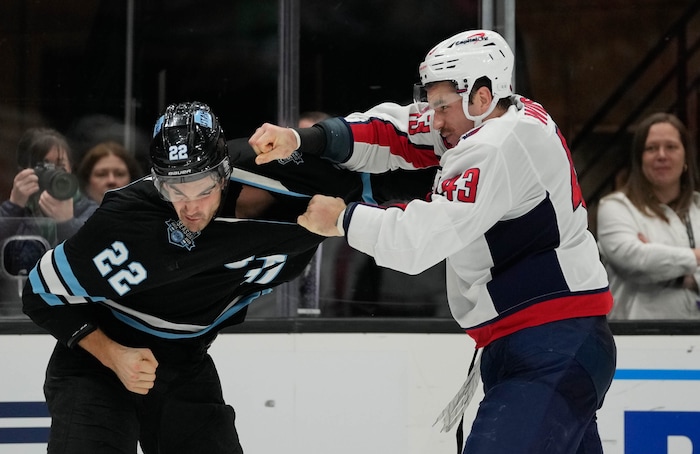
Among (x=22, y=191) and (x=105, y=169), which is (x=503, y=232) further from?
(x=22, y=191)

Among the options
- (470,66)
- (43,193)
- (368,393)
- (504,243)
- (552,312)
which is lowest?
(368,393)

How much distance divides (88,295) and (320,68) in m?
1.24

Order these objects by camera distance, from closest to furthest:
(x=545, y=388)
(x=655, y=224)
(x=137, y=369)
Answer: (x=545, y=388) < (x=137, y=369) < (x=655, y=224)

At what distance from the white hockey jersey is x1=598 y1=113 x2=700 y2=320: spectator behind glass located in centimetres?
102

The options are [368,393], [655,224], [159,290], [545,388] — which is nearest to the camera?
[545,388]

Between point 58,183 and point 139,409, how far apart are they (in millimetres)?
1090

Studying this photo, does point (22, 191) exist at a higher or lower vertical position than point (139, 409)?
higher

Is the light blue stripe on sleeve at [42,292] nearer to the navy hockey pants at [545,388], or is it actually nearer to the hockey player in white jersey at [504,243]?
the hockey player in white jersey at [504,243]

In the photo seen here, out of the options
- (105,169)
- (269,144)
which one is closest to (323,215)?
(269,144)

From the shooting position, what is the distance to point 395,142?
2.34 m

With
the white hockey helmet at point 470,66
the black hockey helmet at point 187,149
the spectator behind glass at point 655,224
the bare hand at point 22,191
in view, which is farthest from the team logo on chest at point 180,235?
the spectator behind glass at point 655,224

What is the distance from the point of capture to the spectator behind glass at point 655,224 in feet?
10.2

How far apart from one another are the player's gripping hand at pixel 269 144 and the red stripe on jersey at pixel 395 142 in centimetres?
25

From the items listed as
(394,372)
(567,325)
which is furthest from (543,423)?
(394,372)
